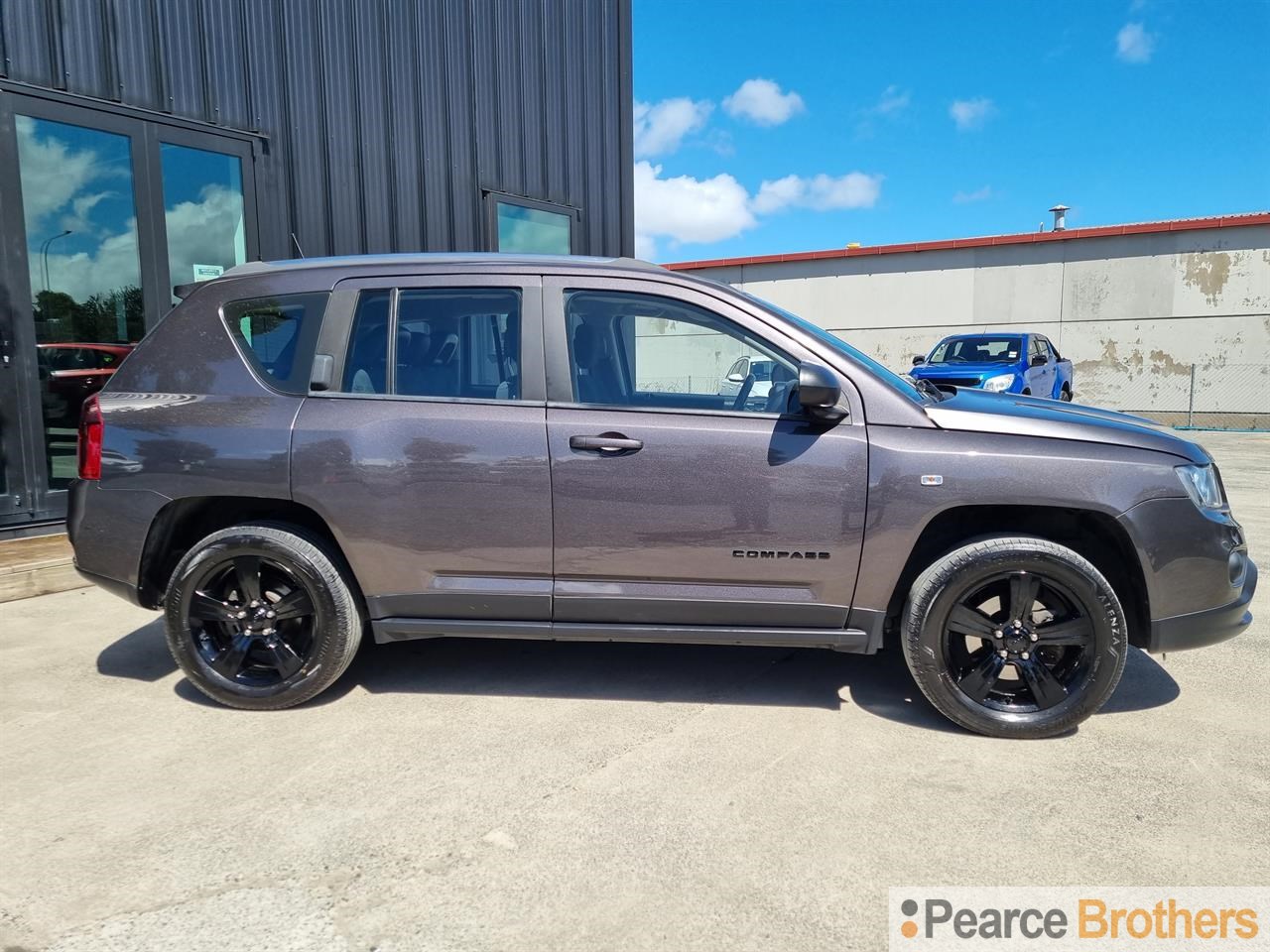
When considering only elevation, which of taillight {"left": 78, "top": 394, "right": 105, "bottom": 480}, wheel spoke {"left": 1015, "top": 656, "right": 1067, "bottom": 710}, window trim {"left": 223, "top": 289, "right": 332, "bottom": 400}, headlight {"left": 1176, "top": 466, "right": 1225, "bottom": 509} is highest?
window trim {"left": 223, "top": 289, "right": 332, "bottom": 400}

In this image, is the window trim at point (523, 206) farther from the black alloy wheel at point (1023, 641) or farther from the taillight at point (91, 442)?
the black alloy wheel at point (1023, 641)

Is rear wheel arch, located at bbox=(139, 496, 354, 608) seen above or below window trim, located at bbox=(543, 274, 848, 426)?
below

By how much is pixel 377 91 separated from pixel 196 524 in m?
5.54

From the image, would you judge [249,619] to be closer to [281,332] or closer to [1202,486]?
[281,332]

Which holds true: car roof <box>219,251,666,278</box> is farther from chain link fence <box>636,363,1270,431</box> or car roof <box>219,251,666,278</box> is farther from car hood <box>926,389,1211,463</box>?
chain link fence <box>636,363,1270,431</box>

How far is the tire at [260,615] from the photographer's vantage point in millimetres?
3410

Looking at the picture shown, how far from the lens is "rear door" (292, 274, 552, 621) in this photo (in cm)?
329

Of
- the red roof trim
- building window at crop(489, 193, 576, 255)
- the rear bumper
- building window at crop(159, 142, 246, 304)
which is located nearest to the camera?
the rear bumper

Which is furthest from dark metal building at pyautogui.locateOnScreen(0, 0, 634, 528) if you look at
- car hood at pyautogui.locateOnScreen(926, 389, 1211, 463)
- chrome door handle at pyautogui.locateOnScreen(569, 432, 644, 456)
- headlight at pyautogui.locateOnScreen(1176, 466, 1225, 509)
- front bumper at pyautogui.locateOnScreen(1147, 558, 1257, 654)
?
front bumper at pyautogui.locateOnScreen(1147, 558, 1257, 654)

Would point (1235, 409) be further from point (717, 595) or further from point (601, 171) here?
point (717, 595)

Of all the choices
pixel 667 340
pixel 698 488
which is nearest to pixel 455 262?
pixel 667 340

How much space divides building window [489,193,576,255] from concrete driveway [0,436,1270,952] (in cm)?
625

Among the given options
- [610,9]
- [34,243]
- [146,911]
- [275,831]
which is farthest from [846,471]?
[610,9]

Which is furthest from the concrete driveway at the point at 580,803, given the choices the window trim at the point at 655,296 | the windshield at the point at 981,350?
the windshield at the point at 981,350
